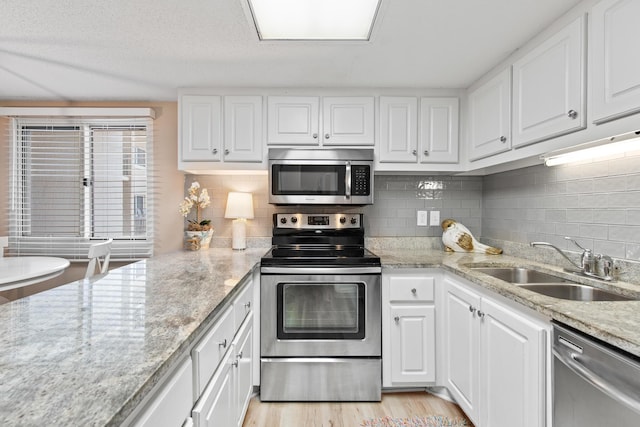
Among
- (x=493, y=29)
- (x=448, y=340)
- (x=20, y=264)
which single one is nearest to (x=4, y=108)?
(x=20, y=264)

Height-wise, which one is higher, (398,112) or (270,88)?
(270,88)

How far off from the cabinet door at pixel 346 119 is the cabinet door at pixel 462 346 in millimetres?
1189

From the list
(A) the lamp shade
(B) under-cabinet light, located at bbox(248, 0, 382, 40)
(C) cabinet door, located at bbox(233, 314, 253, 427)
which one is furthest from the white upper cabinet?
(C) cabinet door, located at bbox(233, 314, 253, 427)

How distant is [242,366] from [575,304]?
1.45 m

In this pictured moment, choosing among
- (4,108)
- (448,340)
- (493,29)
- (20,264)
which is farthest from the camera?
(4,108)

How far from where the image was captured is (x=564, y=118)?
59.2 inches

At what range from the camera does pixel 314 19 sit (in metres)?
1.59

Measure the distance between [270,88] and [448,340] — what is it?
2.09 metres

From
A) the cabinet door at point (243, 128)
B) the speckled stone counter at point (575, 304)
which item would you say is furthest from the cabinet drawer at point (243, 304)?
the cabinet door at point (243, 128)

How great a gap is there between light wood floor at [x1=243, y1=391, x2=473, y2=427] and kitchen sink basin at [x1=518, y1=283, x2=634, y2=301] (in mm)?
895

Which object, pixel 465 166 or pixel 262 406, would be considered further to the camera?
pixel 465 166

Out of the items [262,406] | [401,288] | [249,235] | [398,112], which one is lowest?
[262,406]

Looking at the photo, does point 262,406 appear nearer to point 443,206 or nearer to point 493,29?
point 443,206

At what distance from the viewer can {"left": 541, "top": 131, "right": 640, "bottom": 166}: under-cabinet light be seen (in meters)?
1.31
